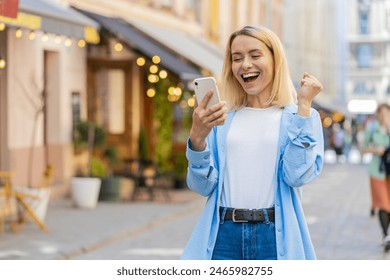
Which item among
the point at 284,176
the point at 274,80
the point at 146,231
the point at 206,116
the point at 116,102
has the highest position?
the point at 274,80

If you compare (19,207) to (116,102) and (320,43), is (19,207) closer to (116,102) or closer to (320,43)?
(116,102)

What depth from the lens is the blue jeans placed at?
3.80 metres

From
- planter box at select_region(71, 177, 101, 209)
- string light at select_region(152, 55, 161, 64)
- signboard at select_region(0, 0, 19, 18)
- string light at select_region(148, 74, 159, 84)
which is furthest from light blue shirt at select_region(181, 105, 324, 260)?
string light at select_region(148, 74, 159, 84)

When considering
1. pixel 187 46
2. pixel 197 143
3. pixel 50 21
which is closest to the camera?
pixel 197 143

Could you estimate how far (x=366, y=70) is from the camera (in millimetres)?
71125

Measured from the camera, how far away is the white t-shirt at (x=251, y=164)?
3754 mm

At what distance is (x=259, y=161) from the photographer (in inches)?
148

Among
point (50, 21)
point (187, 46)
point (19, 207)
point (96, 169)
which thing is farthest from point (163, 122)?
point (50, 21)

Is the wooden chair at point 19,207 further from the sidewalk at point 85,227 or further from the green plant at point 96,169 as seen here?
the green plant at point 96,169

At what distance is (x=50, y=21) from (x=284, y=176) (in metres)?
8.73

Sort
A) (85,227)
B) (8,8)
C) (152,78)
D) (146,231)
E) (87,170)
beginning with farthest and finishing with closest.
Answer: (152,78)
(87,170)
(146,231)
(85,227)
(8,8)

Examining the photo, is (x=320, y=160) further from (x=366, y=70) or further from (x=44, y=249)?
(x=366, y=70)

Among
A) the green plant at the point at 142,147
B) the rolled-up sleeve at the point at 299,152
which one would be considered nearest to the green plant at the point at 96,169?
the green plant at the point at 142,147
